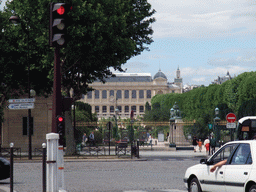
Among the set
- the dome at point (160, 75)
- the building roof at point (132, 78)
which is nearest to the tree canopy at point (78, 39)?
the building roof at point (132, 78)

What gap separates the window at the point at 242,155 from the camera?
10.3 meters

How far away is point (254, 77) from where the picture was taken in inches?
2655

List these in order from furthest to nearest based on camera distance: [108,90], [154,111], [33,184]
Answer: [108,90]
[154,111]
[33,184]

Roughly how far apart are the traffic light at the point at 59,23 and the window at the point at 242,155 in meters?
4.17

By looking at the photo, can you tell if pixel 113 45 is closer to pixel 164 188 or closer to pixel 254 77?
pixel 164 188

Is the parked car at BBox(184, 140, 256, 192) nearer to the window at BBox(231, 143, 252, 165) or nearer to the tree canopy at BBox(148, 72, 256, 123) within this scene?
the window at BBox(231, 143, 252, 165)

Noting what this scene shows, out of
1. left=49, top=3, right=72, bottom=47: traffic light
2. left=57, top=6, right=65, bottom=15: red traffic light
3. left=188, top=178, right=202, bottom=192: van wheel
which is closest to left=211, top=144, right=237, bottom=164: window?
left=188, top=178, right=202, bottom=192: van wheel

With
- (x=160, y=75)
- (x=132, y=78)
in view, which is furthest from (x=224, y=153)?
(x=160, y=75)

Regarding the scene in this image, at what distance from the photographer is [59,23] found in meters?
9.68

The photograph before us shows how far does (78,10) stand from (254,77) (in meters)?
43.9

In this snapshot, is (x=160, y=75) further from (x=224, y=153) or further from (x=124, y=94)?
(x=224, y=153)

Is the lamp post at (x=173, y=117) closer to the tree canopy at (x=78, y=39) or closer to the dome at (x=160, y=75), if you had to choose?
the tree canopy at (x=78, y=39)

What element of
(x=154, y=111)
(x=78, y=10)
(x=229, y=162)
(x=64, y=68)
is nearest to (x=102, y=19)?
(x=78, y=10)

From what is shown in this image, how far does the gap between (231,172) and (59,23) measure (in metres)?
4.49
